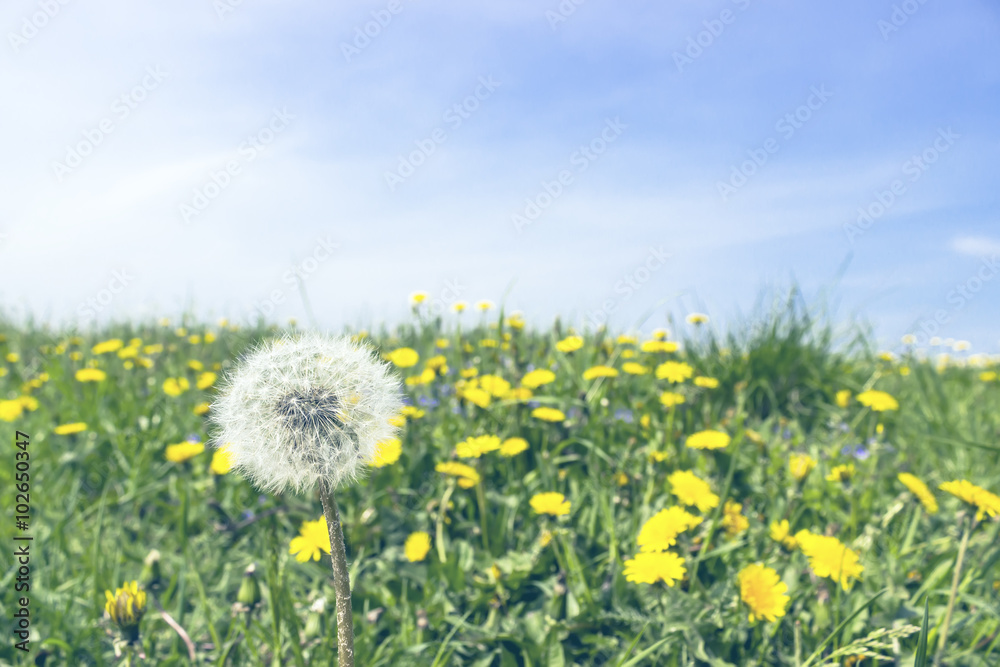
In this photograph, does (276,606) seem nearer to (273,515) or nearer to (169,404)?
(273,515)

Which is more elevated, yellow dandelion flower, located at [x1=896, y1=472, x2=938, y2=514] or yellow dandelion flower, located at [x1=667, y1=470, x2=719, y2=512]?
yellow dandelion flower, located at [x1=667, y1=470, x2=719, y2=512]

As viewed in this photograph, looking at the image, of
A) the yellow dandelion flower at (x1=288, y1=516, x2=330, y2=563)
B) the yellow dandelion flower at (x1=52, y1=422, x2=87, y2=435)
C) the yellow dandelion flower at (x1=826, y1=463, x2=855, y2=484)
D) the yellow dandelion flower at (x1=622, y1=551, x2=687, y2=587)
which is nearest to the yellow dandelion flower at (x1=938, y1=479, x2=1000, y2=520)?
the yellow dandelion flower at (x1=826, y1=463, x2=855, y2=484)

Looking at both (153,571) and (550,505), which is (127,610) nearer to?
(153,571)

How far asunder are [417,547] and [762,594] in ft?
3.84

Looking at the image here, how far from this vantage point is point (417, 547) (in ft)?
7.82

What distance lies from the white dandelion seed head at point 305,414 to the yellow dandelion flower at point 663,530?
3.43ft

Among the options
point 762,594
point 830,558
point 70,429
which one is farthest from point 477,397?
point 70,429

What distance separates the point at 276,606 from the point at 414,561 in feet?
2.10

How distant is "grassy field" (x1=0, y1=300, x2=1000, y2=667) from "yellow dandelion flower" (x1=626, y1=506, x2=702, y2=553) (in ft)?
0.04

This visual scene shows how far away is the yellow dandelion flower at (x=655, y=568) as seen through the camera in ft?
6.36

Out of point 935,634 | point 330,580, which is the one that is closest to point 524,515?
point 330,580

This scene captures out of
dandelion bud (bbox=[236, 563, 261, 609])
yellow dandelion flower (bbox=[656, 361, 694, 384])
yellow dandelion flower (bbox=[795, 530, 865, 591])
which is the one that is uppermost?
yellow dandelion flower (bbox=[656, 361, 694, 384])

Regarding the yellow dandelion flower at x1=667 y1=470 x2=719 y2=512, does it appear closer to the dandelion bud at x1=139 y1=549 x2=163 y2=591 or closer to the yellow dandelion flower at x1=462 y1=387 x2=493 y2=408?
the yellow dandelion flower at x1=462 y1=387 x2=493 y2=408

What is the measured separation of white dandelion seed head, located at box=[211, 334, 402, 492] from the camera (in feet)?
4.33
